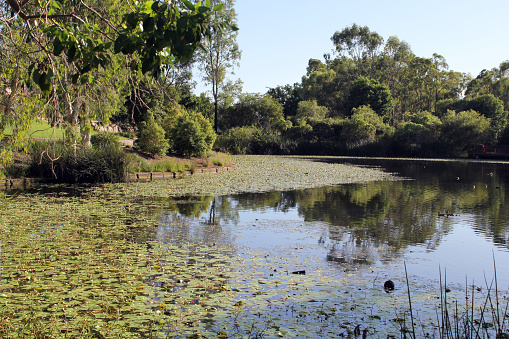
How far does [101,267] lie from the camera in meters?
6.66

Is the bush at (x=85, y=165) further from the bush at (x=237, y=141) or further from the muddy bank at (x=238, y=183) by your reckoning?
the bush at (x=237, y=141)

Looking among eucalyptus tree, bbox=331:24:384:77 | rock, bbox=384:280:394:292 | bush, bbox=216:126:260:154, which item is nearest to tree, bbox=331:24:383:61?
eucalyptus tree, bbox=331:24:384:77

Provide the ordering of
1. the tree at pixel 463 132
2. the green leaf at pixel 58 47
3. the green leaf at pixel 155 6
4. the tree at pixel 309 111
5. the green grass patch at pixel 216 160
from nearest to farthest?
1. the green leaf at pixel 155 6
2. the green leaf at pixel 58 47
3. the green grass patch at pixel 216 160
4. the tree at pixel 463 132
5. the tree at pixel 309 111

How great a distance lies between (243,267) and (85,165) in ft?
42.7

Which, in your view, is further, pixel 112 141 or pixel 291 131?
pixel 291 131

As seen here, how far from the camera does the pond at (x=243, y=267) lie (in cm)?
495

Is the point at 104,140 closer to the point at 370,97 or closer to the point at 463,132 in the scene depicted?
the point at 463,132

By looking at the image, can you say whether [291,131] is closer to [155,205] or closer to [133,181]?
[133,181]

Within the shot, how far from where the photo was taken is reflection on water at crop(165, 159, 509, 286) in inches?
319

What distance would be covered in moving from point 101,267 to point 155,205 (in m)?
6.59

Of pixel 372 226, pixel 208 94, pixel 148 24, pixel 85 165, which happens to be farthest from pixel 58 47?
pixel 208 94

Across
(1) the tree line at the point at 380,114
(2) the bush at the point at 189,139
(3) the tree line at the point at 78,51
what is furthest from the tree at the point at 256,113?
(3) the tree line at the point at 78,51

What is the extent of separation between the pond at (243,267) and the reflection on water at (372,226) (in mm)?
51

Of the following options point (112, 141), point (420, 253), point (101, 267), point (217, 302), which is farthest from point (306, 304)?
point (112, 141)
